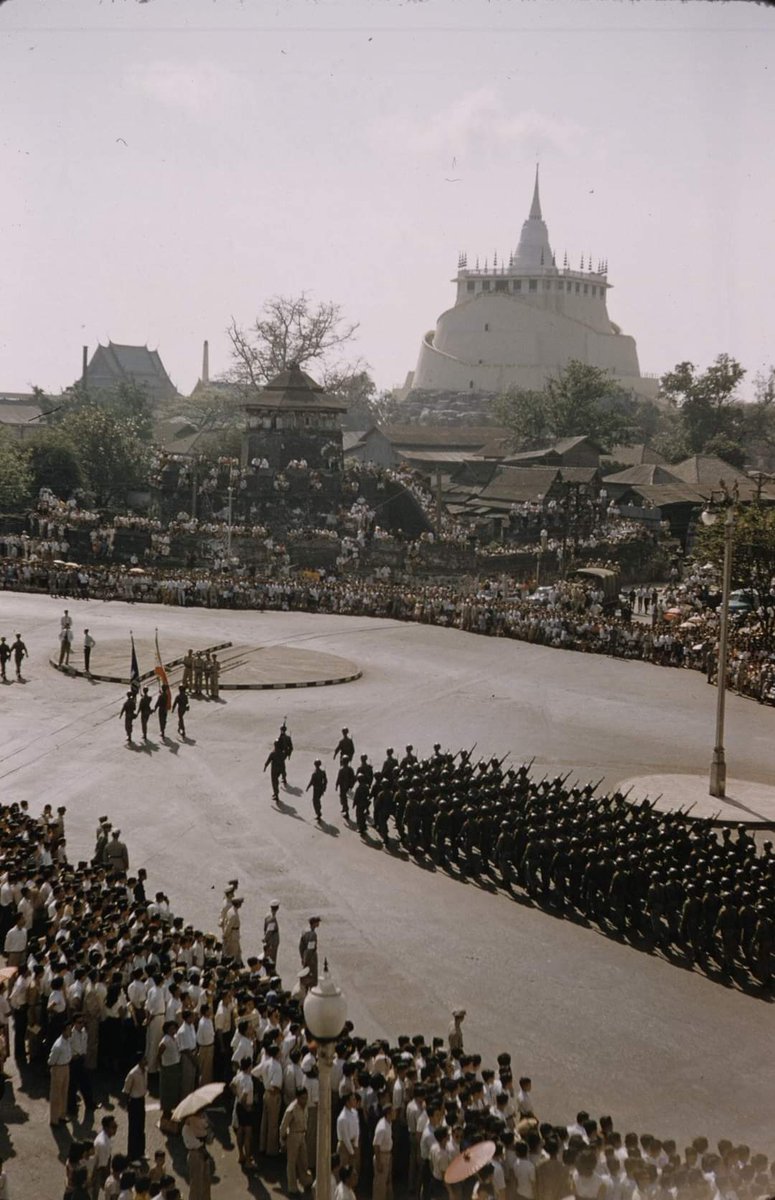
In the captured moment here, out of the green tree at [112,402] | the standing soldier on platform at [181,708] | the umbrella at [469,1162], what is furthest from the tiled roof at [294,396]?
the umbrella at [469,1162]

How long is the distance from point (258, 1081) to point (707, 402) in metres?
85.4

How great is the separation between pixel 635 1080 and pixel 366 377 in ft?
348

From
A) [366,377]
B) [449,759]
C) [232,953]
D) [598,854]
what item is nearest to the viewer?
[232,953]

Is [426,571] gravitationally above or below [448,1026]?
above

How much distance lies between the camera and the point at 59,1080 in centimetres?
1090

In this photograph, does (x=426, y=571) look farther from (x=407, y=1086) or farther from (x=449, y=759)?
(x=407, y=1086)

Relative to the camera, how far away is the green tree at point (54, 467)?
194 feet

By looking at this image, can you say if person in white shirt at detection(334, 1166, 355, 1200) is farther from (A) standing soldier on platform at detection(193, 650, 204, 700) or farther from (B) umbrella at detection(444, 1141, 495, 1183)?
(A) standing soldier on platform at detection(193, 650, 204, 700)

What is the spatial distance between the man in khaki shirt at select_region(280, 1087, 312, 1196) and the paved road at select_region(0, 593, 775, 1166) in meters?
2.37

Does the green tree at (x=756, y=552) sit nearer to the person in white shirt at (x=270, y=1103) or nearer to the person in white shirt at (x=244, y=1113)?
the person in white shirt at (x=270, y=1103)

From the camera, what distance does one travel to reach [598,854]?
54.1ft

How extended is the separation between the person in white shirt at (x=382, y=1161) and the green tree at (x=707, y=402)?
83.6m

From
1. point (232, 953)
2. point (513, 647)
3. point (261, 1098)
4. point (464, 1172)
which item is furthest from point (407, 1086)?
point (513, 647)

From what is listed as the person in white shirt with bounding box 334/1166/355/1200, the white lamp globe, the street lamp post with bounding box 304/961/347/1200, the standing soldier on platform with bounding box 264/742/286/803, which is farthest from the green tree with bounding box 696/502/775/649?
the white lamp globe
